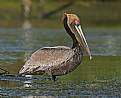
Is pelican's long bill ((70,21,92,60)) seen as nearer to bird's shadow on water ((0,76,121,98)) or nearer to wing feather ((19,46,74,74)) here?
wing feather ((19,46,74,74))

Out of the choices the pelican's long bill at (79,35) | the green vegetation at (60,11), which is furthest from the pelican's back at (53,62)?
the green vegetation at (60,11)

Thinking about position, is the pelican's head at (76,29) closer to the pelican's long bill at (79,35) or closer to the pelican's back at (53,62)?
the pelican's long bill at (79,35)

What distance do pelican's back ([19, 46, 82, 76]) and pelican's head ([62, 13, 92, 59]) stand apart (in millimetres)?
183

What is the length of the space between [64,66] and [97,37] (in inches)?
572

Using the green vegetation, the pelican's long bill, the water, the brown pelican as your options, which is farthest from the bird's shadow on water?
the green vegetation

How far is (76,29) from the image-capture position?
41.5ft

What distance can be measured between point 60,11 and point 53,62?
33238 millimetres

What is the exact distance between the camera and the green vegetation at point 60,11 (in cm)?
4120

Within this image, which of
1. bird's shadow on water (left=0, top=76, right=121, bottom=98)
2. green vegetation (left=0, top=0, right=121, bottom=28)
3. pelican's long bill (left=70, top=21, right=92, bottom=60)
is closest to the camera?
bird's shadow on water (left=0, top=76, right=121, bottom=98)

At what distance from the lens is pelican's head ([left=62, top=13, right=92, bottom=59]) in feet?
41.4

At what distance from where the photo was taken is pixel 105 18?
43219mm

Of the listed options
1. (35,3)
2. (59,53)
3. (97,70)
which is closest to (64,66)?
(59,53)

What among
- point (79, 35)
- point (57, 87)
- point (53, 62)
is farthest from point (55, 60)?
point (57, 87)

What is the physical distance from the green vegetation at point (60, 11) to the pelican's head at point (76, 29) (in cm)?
2586
